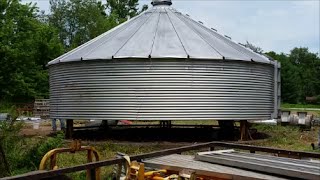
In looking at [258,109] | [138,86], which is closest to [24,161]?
[138,86]

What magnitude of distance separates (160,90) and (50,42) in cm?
3380

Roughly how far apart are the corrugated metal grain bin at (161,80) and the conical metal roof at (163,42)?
0.03 metres

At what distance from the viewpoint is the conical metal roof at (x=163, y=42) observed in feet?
53.1

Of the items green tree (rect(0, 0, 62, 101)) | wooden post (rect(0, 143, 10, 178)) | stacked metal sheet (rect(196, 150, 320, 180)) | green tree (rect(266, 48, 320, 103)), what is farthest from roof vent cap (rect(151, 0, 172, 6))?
green tree (rect(266, 48, 320, 103))

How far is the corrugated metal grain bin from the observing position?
15797 millimetres

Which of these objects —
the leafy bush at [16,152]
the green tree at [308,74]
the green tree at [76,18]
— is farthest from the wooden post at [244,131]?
the green tree at [308,74]

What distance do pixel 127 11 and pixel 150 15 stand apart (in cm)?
4868

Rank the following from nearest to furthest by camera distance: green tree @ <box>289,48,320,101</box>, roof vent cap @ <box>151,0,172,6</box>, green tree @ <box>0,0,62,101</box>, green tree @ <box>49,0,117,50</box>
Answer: roof vent cap @ <box>151,0,172,6</box>
green tree @ <box>0,0,62,101</box>
green tree @ <box>49,0,117,50</box>
green tree @ <box>289,48,320,101</box>

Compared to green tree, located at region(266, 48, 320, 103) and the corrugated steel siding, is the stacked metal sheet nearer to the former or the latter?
the corrugated steel siding

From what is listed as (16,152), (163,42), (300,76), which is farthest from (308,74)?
(16,152)

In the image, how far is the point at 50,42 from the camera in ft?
156

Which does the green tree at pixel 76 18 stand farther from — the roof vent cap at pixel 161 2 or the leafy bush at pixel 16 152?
the leafy bush at pixel 16 152

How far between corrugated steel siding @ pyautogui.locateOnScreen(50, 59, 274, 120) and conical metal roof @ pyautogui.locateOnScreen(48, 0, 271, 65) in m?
0.26

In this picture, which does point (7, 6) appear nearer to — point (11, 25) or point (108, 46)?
point (11, 25)
